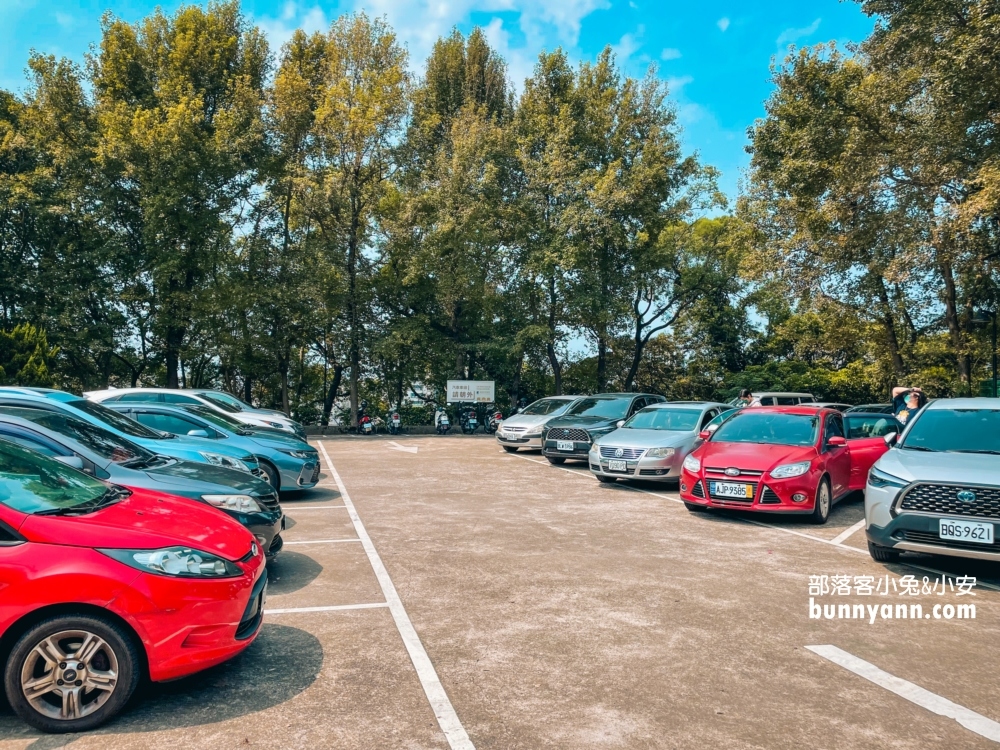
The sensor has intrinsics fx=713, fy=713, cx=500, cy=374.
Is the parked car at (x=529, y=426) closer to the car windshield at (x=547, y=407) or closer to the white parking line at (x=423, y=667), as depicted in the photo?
the car windshield at (x=547, y=407)

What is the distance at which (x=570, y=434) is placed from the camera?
1614cm

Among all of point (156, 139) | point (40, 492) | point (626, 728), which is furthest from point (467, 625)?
point (156, 139)

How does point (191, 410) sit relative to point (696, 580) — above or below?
above

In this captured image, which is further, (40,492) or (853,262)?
(853,262)

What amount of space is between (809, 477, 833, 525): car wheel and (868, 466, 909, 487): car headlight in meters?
2.19

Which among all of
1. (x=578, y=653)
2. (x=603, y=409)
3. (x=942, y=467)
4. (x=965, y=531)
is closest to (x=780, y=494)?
(x=942, y=467)

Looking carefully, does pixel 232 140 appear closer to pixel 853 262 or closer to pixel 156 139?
pixel 156 139

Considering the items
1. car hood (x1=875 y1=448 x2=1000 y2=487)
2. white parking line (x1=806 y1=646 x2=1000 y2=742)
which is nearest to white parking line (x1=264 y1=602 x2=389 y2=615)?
white parking line (x1=806 y1=646 x2=1000 y2=742)

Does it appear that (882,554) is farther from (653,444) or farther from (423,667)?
(653,444)

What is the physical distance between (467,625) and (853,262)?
59.9 feet

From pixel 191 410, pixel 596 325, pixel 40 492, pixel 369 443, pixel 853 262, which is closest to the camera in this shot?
pixel 40 492

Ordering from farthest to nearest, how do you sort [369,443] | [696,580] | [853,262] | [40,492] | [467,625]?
[369,443] → [853,262] → [696,580] → [467,625] → [40,492]

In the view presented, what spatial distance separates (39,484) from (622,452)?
31.6ft

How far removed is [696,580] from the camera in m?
6.50
